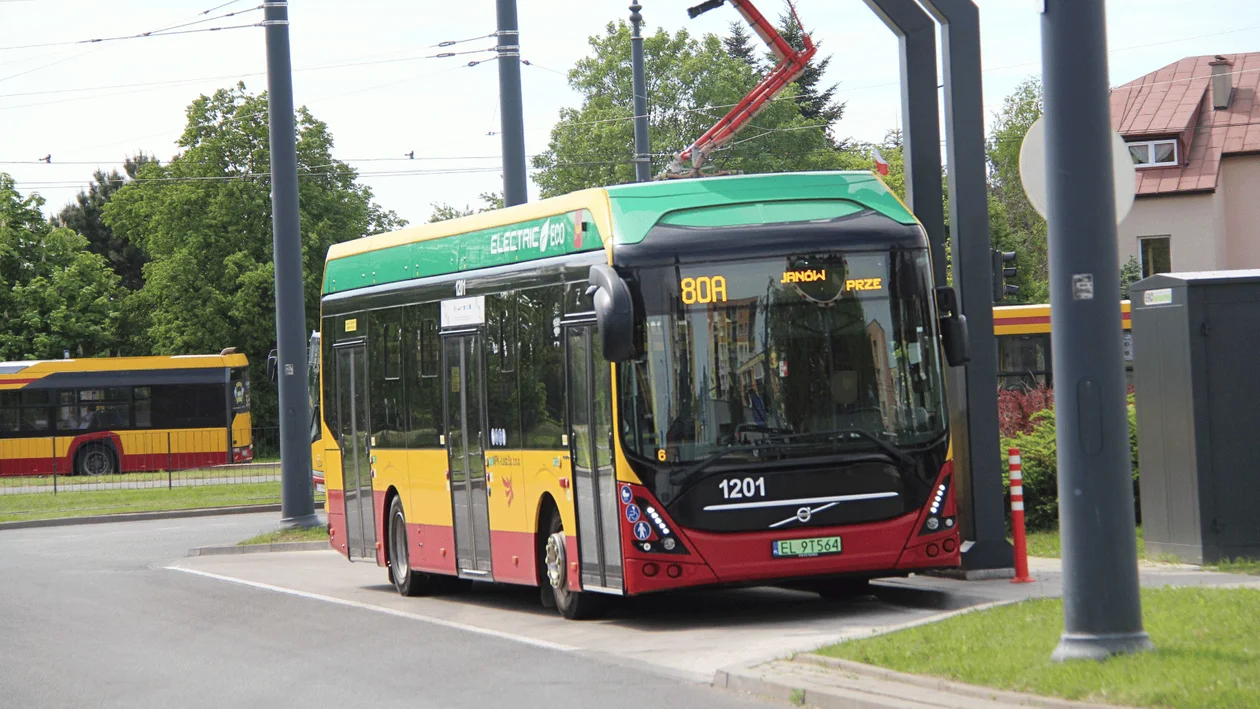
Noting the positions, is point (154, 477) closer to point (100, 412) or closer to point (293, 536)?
point (100, 412)

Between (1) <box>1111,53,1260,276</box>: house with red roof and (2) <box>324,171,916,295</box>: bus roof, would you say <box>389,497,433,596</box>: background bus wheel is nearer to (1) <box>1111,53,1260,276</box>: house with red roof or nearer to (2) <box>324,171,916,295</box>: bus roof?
(2) <box>324,171,916,295</box>: bus roof

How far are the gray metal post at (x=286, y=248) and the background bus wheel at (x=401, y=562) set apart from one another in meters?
7.23

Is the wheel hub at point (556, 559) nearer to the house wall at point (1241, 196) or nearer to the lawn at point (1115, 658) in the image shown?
the lawn at point (1115, 658)

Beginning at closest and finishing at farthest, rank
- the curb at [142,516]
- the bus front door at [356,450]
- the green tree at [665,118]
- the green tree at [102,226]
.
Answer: the bus front door at [356,450] < the curb at [142,516] < the green tree at [665,118] < the green tree at [102,226]

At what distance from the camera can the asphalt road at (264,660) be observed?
10.3m

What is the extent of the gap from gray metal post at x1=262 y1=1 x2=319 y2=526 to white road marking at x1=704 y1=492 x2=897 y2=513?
13110mm

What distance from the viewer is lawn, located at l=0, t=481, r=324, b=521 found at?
1375 inches

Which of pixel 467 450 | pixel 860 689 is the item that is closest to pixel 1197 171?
pixel 467 450

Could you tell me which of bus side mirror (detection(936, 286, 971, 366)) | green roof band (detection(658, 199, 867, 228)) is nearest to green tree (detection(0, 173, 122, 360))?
green roof band (detection(658, 199, 867, 228))

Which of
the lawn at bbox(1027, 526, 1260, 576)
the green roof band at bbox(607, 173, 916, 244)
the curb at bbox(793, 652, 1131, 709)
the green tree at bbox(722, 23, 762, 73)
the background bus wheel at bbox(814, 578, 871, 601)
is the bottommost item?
the background bus wheel at bbox(814, 578, 871, 601)

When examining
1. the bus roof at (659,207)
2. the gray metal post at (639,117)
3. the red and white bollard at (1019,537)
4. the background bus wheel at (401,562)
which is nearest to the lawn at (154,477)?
the gray metal post at (639,117)

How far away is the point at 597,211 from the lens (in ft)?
44.0

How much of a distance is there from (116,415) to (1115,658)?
44168mm

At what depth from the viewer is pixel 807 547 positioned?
1277 cm
